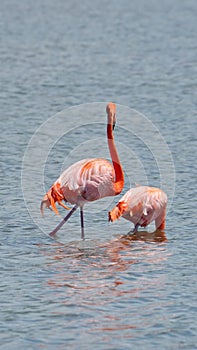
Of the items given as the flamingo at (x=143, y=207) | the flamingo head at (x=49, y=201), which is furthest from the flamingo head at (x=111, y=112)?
the flamingo head at (x=49, y=201)

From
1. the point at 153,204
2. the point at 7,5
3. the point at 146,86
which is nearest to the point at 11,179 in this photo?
the point at 153,204

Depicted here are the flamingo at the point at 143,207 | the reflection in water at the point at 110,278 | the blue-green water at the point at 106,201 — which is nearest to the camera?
the blue-green water at the point at 106,201

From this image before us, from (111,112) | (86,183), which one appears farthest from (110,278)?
(111,112)

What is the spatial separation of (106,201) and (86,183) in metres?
1.47

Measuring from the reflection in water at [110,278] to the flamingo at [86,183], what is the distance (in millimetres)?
490

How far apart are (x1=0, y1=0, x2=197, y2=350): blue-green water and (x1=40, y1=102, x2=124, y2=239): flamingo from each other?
44cm

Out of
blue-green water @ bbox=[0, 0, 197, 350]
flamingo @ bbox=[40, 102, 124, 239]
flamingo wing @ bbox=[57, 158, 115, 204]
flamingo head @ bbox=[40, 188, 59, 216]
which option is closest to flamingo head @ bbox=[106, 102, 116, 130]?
flamingo @ bbox=[40, 102, 124, 239]

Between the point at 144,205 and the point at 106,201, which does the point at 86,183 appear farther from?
the point at 106,201

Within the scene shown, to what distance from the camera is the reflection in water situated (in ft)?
25.9

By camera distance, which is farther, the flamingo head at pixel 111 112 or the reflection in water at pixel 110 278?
the flamingo head at pixel 111 112

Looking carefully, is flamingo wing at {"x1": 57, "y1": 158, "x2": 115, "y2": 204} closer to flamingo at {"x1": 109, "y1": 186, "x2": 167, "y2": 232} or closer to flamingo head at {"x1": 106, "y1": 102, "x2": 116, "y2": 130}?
flamingo at {"x1": 109, "y1": 186, "x2": 167, "y2": 232}

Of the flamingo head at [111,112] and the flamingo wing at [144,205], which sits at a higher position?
the flamingo head at [111,112]

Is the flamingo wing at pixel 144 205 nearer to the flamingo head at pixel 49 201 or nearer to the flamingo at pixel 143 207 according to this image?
the flamingo at pixel 143 207

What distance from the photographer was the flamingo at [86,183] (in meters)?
10.2
